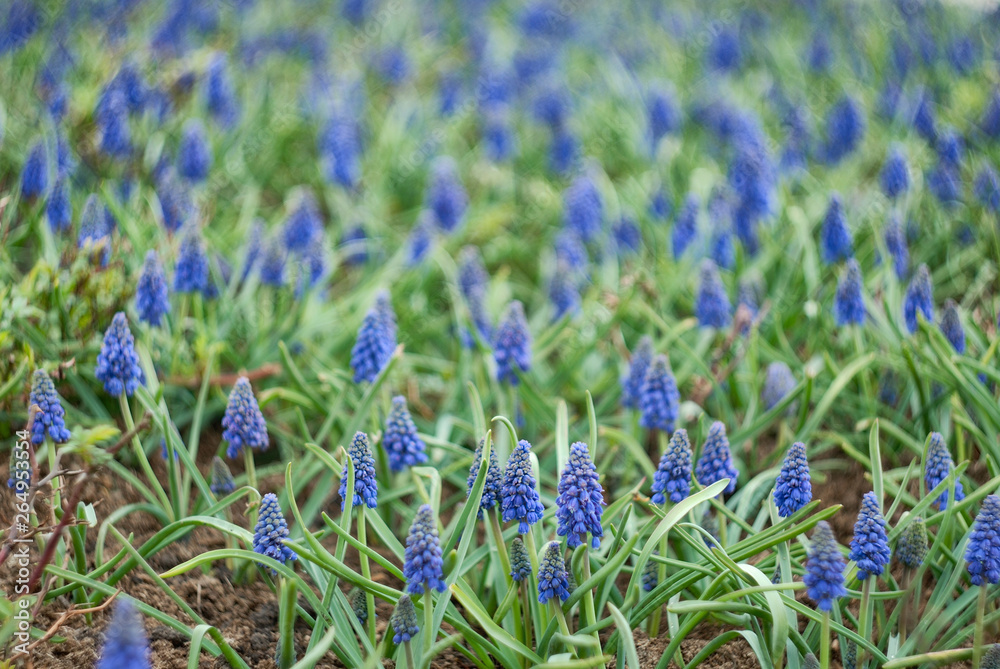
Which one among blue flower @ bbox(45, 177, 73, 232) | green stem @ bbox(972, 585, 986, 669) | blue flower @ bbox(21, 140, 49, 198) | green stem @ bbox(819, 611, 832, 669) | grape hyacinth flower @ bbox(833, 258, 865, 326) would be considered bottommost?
green stem @ bbox(819, 611, 832, 669)

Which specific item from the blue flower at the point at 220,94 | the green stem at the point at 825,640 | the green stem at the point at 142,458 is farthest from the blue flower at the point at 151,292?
the blue flower at the point at 220,94

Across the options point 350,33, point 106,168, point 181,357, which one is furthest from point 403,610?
point 350,33

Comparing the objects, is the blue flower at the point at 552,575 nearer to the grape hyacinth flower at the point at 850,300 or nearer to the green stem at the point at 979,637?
the green stem at the point at 979,637

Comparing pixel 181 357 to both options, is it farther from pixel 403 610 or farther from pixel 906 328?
pixel 906 328

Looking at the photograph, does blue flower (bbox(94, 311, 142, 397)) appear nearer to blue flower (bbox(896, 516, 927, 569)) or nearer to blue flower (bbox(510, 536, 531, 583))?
blue flower (bbox(510, 536, 531, 583))

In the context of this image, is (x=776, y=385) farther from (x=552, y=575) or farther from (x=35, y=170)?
(x=35, y=170)

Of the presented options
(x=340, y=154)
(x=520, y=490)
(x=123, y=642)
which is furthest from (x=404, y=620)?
(x=340, y=154)

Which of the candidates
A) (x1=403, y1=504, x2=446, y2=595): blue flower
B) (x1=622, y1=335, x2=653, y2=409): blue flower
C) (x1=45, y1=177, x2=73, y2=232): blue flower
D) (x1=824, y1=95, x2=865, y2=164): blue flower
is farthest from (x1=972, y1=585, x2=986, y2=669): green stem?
(x1=824, y1=95, x2=865, y2=164): blue flower

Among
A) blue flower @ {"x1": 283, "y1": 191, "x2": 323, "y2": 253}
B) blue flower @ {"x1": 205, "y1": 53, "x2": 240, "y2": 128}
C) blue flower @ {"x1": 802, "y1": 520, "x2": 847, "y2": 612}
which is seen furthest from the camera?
blue flower @ {"x1": 205, "y1": 53, "x2": 240, "y2": 128}
